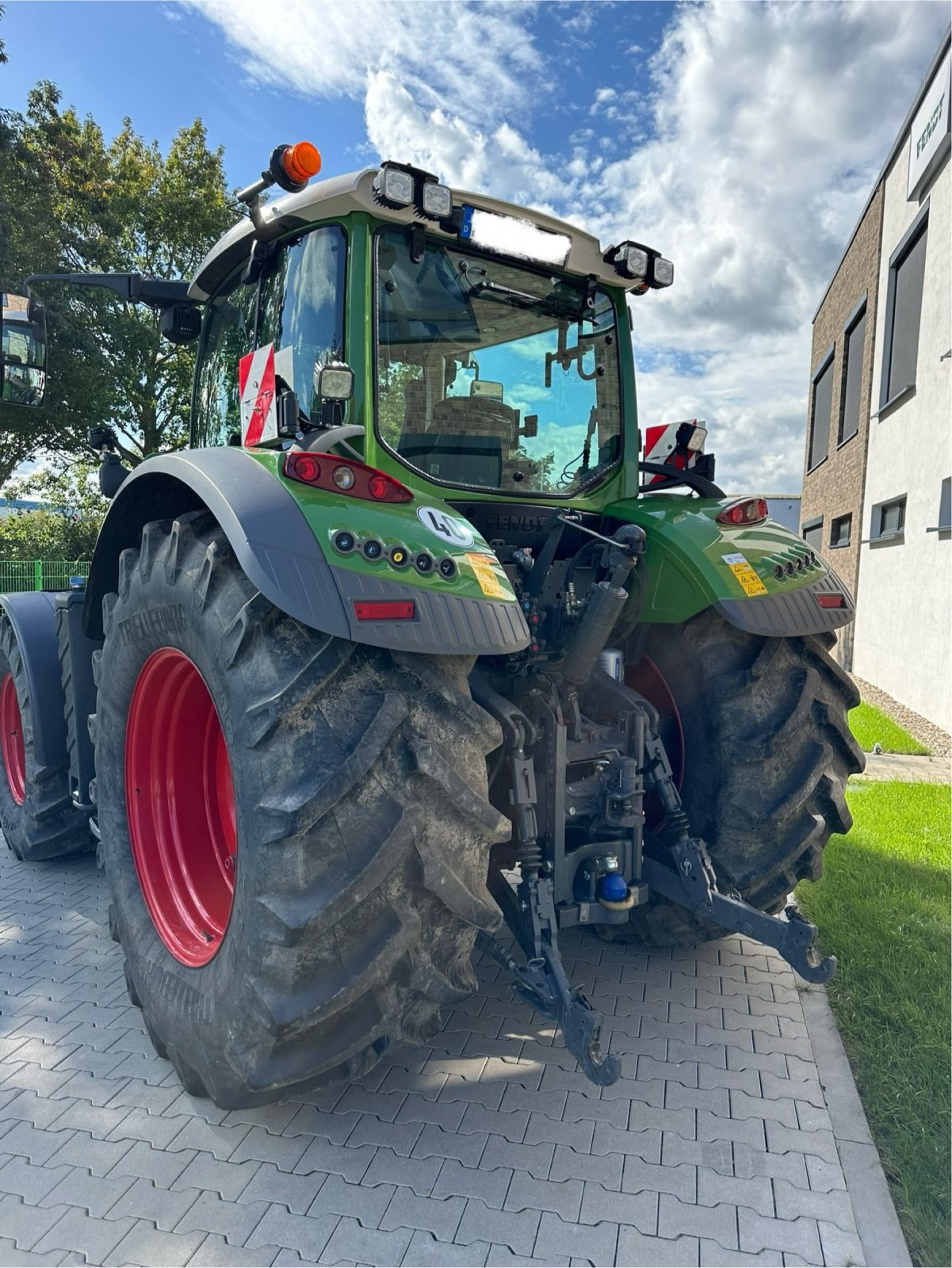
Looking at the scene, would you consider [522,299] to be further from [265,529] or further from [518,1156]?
[518,1156]

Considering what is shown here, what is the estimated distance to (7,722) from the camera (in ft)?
14.8

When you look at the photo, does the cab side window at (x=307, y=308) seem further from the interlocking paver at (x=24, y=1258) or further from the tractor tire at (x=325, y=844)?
the interlocking paver at (x=24, y=1258)

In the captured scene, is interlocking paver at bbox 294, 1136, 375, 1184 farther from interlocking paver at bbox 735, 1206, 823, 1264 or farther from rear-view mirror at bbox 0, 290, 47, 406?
rear-view mirror at bbox 0, 290, 47, 406

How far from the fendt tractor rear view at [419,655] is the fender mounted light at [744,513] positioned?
0.05ft

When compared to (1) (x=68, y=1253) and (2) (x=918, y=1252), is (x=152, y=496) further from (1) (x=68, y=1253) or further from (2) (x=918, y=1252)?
(2) (x=918, y=1252)

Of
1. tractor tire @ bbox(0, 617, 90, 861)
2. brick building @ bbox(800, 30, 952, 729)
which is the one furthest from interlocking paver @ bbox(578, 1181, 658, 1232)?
brick building @ bbox(800, 30, 952, 729)

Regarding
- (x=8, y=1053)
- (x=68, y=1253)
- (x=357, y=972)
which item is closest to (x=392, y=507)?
(x=357, y=972)

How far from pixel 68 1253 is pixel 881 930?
9.99 ft

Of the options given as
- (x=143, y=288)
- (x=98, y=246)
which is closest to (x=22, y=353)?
(x=143, y=288)

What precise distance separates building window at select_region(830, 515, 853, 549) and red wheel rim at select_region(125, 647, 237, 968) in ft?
39.4

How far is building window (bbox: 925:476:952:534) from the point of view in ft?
25.2

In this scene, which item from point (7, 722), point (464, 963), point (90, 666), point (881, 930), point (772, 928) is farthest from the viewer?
point (7, 722)

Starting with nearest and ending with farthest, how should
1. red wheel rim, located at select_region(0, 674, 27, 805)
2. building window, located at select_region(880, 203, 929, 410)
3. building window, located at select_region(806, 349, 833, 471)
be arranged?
red wheel rim, located at select_region(0, 674, 27, 805), building window, located at select_region(880, 203, 929, 410), building window, located at select_region(806, 349, 833, 471)

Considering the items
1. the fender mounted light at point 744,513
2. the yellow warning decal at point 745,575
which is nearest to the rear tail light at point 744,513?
the fender mounted light at point 744,513
